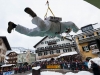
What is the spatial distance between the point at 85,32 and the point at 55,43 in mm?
13666

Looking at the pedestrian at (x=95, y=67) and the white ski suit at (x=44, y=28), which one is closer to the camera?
the white ski suit at (x=44, y=28)

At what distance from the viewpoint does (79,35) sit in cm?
3033

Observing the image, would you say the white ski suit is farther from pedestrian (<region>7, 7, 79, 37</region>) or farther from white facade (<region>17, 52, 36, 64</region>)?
white facade (<region>17, 52, 36, 64</region>)

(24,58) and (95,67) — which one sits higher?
(24,58)

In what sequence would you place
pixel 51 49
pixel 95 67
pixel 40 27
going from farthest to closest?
pixel 51 49 → pixel 95 67 → pixel 40 27

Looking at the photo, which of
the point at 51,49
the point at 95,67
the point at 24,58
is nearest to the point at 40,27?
the point at 95,67

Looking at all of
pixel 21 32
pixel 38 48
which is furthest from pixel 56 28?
pixel 38 48

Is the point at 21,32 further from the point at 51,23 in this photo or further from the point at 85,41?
the point at 85,41

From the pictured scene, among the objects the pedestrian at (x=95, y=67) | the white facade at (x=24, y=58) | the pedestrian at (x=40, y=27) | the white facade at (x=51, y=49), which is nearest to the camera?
the pedestrian at (x=40, y=27)

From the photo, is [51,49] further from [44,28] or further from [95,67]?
[44,28]

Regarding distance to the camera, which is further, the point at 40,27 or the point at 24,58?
the point at 24,58

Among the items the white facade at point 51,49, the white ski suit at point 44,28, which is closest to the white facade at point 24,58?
the white facade at point 51,49

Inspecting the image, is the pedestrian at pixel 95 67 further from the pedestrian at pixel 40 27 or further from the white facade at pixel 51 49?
the white facade at pixel 51 49

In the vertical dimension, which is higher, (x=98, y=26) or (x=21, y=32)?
(x=98, y=26)
